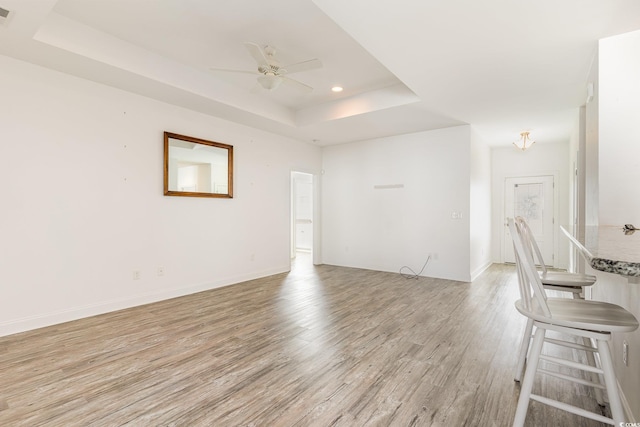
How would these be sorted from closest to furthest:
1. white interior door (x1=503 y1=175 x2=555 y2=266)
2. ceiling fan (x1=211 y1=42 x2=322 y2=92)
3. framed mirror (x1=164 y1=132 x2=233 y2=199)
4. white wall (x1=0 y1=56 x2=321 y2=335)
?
ceiling fan (x1=211 y1=42 x2=322 y2=92) → white wall (x1=0 y1=56 x2=321 y2=335) → framed mirror (x1=164 y1=132 x2=233 y2=199) → white interior door (x1=503 y1=175 x2=555 y2=266)

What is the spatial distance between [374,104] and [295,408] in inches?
153

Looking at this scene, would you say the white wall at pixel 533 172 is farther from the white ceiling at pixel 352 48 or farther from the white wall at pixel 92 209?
the white wall at pixel 92 209

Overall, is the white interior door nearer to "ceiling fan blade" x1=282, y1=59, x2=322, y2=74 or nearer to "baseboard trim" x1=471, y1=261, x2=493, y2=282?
"baseboard trim" x1=471, y1=261, x2=493, y2=282

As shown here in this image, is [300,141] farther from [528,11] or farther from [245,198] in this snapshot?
[528,11]

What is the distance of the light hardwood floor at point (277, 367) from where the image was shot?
183 cm

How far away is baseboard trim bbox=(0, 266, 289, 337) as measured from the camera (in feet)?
9.98

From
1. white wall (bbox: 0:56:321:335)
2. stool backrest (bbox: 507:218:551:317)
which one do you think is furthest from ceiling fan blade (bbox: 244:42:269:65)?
stool backrest (bbox: 507:218:551:317)

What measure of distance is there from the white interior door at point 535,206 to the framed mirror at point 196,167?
598 cm

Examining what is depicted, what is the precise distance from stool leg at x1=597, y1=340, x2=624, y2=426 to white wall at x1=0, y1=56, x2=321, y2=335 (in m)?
4.37

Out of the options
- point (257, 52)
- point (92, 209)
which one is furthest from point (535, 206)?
point (92, 209)

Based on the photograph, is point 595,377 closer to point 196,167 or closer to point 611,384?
point 611,384

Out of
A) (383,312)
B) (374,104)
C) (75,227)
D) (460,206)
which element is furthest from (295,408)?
(460,206)

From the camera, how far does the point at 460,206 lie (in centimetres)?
525

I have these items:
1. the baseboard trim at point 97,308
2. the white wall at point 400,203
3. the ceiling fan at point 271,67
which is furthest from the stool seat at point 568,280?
the baseboard trim at point 97,308
